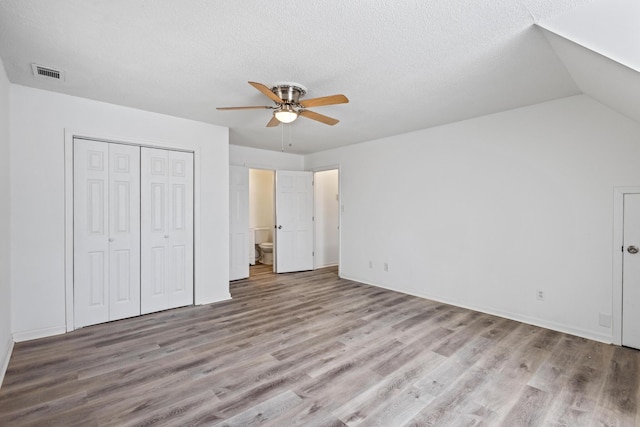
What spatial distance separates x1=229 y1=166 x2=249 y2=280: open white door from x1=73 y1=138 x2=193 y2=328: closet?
150 centimetres

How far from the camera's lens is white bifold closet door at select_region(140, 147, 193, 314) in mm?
3607

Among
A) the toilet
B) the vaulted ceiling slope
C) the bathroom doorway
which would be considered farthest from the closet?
the vaulted ceiling slope

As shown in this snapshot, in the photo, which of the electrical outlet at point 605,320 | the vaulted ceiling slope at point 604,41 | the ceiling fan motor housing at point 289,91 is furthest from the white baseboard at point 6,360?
the electrical outlet at point 605,320

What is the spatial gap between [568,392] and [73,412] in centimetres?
339

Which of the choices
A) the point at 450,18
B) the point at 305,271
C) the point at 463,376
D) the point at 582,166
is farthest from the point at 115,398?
the point at 582,166

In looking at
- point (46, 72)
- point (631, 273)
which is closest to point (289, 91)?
point (46, 72)

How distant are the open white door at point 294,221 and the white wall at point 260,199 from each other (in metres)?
1.38

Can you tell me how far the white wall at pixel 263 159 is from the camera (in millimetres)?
5535

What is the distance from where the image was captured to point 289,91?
269cm

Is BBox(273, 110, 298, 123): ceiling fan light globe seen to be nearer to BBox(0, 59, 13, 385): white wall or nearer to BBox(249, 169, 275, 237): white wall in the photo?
BBox(0, 59, 13, 385): white wall

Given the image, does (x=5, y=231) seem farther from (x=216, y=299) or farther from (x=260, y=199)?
(x=260, y=199)

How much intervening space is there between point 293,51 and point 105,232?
2.92 m

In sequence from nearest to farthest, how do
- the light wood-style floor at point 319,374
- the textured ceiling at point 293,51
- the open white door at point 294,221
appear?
the textured ceiling at point 293,51 < the light wood-style floor at point 319,374 < the open white door at point 294,221

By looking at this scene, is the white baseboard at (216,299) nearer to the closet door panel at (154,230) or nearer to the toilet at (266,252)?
the closet door panel at (154,230)
